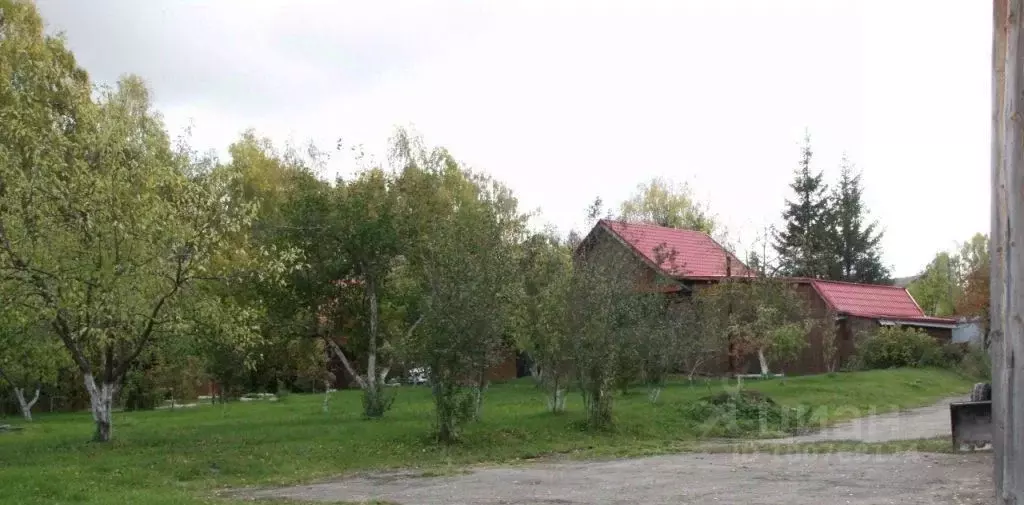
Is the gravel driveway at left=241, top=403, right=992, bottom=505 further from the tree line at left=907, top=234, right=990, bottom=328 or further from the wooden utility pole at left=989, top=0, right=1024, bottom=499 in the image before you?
the tree line at left=907, top=234, right=990, bottom=328

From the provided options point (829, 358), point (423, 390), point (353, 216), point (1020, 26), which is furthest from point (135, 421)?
point (1020, 26)

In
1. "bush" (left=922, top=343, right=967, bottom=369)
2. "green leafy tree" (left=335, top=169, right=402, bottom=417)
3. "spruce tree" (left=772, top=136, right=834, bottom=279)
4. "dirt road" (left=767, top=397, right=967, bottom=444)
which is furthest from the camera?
"spruce tree" (left=772, top=136, right=834, bottom=279)

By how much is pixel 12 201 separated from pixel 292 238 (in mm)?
6865

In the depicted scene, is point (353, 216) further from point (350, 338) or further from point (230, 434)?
point (230, 434)

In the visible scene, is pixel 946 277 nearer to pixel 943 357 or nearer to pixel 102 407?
pixel 943 357

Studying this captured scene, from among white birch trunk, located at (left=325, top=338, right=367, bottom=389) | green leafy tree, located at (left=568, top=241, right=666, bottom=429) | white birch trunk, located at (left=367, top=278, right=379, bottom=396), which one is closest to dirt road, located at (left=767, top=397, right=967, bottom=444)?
green leafy tree, located at (left=568, top=241, right=666, bottom=429)

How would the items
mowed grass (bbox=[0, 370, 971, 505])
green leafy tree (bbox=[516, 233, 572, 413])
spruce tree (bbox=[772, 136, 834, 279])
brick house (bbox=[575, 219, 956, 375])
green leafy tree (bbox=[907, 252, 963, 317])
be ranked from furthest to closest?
green leafy tree (bbox=[907, 252, 963, 317]), spruce tree (bbox=[772, 136, 834, 279]), brick house (bbox=[575, 219, 956, 375]), green leafy tree (bbox=[516, 233, 572, 413]), mowed grass (bbox=[0, 370, 971, 505])

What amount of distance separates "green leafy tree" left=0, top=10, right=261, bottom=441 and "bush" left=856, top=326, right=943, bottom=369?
83.8ft

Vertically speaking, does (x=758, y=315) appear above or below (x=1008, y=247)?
below

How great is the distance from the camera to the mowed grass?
45.2ft

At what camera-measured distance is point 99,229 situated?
1714 cm

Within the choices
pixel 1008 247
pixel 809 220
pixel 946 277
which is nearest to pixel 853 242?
pixel 809 220

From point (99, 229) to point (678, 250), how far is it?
29998 mm

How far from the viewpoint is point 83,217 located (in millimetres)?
17219
